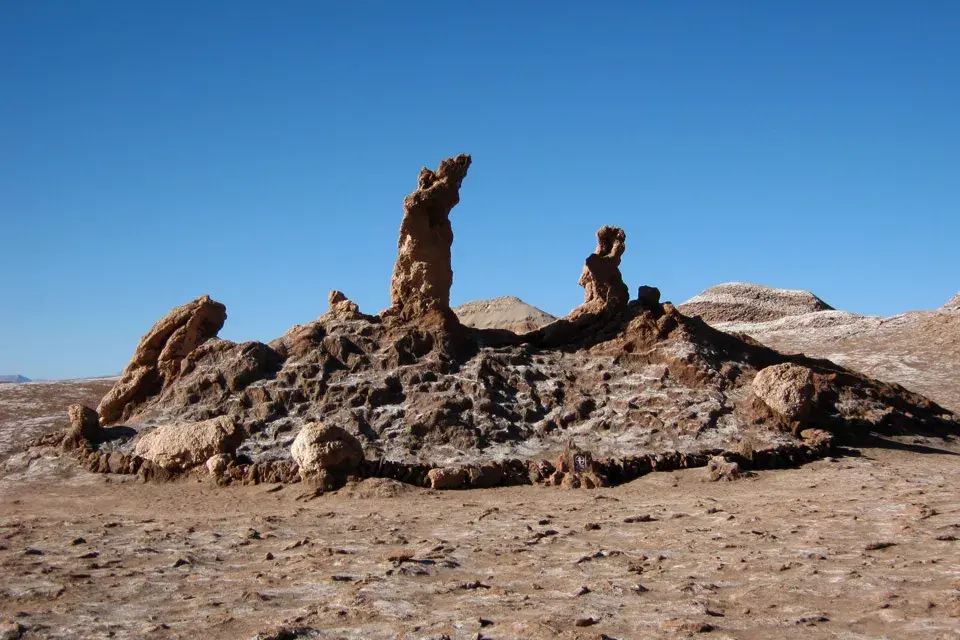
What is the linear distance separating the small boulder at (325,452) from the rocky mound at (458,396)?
0.06 feet

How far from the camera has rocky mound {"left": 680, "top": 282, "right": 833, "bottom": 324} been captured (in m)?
32.9

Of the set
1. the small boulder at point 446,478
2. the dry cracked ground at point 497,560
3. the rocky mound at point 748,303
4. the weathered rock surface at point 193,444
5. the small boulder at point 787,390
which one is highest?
the rocky mound at point 748,303

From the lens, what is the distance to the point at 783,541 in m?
7.73

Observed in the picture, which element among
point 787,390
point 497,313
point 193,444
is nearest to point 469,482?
point 193,444

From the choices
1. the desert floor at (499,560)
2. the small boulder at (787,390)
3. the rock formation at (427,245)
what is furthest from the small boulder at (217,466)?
the small boulder at (787,390)

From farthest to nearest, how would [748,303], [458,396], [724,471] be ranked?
1. [748,303]
2. [458,396]
3. [724,471]

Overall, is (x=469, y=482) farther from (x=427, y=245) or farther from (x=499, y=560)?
(x=427, y=245)

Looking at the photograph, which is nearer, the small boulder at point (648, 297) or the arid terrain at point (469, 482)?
the arid terrain at point (469, 482)

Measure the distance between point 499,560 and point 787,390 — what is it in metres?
7.45

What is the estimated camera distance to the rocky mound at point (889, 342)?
776 inches

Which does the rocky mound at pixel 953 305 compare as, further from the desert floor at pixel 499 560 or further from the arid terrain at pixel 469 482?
the desert floor at pixel 499 560

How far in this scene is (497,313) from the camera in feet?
136

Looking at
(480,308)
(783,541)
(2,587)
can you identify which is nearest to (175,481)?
(2,587)

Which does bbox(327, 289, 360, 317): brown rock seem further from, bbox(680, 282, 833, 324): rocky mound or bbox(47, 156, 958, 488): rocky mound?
bbox(680, 282, 833, 324): rocky mound
